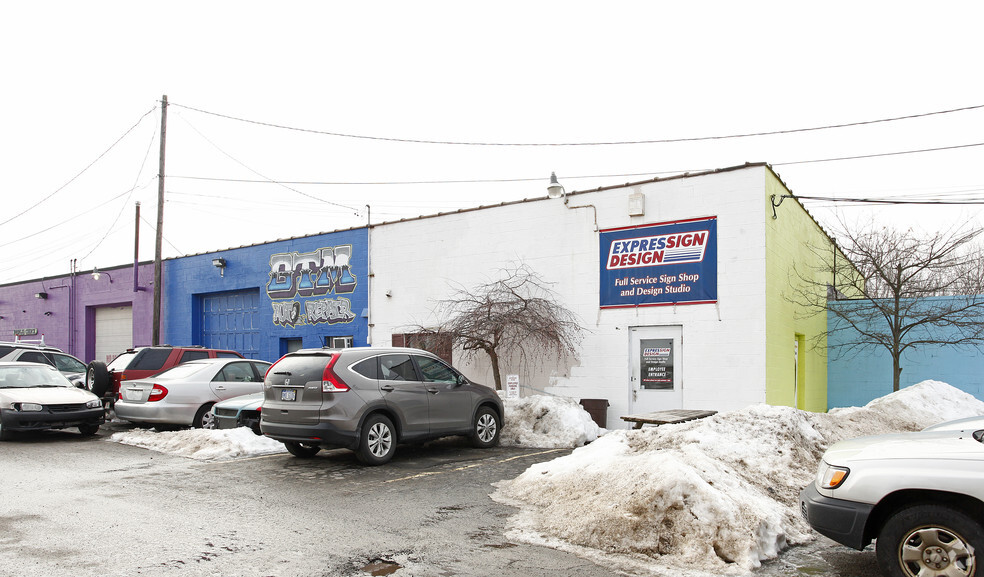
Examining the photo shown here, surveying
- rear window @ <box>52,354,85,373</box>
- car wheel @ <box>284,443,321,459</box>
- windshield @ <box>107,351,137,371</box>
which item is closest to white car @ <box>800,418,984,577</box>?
car wheel @ <box>284,443,321,459</box>

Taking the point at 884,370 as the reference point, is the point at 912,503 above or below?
below

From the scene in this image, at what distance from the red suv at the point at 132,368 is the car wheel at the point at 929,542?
12.6 m

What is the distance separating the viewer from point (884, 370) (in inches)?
672

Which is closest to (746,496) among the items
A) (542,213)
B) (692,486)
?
(692,486)

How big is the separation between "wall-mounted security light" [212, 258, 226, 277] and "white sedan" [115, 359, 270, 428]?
10.9 metres

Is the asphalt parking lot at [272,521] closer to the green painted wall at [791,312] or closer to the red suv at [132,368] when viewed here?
the red suv at [132,368]

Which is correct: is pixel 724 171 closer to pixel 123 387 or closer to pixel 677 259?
pixel 677 259

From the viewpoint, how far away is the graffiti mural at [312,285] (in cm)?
2019

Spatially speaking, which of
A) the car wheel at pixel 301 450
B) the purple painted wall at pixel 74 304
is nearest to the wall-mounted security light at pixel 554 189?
the car wheel at pixel 301 450

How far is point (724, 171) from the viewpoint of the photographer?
1361cm

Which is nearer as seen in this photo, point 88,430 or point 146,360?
point 88,430

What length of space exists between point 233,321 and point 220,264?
79.6 inches

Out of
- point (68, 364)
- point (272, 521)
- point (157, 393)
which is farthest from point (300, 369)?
point (68, 364)

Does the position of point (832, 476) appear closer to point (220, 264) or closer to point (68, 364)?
point (68, 364)
